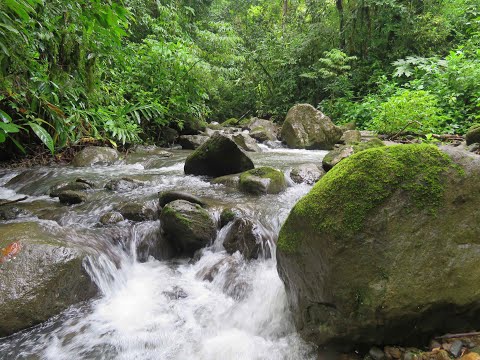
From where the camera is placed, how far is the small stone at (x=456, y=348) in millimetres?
1866

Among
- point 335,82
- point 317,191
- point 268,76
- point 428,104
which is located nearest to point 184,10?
point 268,76

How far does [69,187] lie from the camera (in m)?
5.39

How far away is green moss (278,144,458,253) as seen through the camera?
2088mm

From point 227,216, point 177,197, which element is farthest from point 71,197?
point 227,216

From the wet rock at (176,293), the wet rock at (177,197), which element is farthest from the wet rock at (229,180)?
the wet rock at (176,293)

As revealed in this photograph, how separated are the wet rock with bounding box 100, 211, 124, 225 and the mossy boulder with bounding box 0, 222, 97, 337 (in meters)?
0.86

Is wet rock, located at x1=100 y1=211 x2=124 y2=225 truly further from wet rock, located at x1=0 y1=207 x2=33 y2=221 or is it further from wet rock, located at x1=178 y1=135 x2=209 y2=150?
wet rock, located at x1=178 y1=135 x2=209 y2=150

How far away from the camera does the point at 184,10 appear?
582 inches

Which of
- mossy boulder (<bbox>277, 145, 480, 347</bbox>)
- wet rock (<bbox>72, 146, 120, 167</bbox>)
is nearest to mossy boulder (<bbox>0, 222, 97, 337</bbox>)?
mossy boulder (<bbox>277, 145, 480, 347</bbox>)

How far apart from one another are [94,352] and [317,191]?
212 cm

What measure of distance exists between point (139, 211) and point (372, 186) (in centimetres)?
317

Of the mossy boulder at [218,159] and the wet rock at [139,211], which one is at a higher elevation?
the mossy boulder at [218,159]

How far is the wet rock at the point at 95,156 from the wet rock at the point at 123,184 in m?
2.04

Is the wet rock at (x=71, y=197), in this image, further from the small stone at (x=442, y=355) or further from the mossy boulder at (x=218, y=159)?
the small stone at (x=442, y=355)
